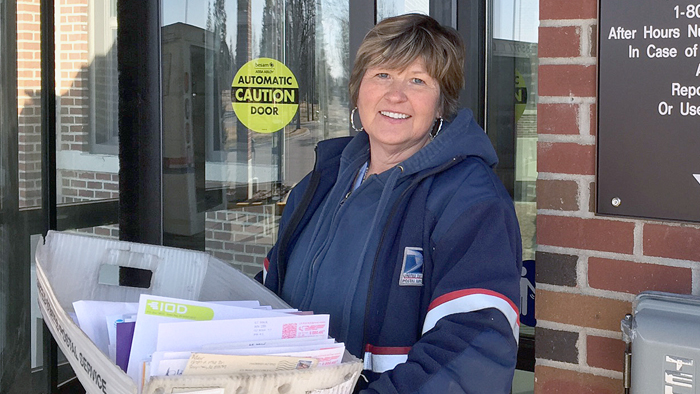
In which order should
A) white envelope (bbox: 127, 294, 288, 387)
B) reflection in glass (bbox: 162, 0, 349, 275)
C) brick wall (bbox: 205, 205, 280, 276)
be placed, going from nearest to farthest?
white envelope (bbox: 127, 294, 288, 387), reflection in glass (bbox: 162, 0, 349, 275), brick wall (bbox: 205, 205, 280, 276)

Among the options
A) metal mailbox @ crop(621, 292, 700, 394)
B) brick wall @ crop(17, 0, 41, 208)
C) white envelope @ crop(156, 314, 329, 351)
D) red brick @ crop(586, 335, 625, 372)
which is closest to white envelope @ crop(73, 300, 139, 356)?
white envelope @ crop(156, 314, 329, 351)

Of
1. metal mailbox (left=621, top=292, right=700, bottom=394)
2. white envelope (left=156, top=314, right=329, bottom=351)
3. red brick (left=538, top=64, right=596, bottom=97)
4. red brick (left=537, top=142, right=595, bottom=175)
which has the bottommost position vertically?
metal mailbox (left=621, top=292, right=700, bottom=394)

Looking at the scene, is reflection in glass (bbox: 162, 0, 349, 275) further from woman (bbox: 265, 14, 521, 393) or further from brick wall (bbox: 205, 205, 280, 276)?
woman (bbox: 265, 14, 521, 393)

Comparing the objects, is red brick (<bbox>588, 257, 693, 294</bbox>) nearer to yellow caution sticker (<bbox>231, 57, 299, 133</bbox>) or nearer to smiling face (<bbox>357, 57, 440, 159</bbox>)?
smiling face (<bbox>357, 57, 440, 159</bbox>)

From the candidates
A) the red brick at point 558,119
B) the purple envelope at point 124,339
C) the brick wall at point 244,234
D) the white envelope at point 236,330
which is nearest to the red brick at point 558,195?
the red brick at point 558,119

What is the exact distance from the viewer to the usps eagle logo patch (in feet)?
5.88

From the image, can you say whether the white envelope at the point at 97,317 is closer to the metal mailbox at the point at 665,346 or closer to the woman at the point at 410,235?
the woman at the point at 410,235

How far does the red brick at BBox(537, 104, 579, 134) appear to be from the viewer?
6.48 ft

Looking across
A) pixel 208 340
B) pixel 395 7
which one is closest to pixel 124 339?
pixel 208 340

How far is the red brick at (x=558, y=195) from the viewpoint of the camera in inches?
78.2

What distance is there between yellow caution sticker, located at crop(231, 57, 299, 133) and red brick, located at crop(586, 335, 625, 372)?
187 cm

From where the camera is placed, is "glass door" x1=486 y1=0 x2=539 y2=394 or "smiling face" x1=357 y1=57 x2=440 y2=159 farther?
"glass door" x1=486 y1=0 x2=539 y2=394

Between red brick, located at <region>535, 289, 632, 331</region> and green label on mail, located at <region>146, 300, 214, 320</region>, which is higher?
green label on mail, located at <region>146, 300, 214, 320</region>

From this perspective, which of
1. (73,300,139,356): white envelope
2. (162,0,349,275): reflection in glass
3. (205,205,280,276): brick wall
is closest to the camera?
(73,300,139,356): white envelope
